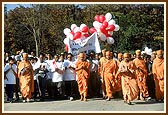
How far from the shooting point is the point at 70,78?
35.2 feet

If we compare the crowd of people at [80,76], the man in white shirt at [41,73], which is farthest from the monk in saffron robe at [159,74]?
the man in white shirt at [41,73]

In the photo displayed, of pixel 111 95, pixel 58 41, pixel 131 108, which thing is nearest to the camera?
pixel 131 108

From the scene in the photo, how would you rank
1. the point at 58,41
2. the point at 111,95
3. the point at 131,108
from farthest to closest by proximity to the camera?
the point at 58,41 → the point at 111,95 → the point at 131,108

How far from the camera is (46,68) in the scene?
34.9 feet

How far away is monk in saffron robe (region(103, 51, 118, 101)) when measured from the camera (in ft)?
34.7

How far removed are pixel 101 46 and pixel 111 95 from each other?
4.05 ft

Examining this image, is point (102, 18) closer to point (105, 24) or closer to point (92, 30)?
point (105, 24)

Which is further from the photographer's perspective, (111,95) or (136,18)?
(136,18)

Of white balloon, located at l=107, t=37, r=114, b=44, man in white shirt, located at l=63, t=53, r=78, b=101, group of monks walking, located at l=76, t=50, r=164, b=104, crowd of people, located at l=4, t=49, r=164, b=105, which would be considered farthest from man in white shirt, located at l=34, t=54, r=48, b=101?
white balloon, located at l=107, t=37, r=114, b=44

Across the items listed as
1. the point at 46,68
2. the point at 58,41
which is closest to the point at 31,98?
the point at 46,68

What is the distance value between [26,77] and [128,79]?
2.26 m

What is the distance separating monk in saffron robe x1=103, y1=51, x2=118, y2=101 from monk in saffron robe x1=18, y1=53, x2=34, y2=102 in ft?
A: 5.46

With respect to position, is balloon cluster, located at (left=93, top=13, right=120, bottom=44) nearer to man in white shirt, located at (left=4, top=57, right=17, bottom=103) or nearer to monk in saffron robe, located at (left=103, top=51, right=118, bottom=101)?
monk in saffron robe, located at (left=103, top=51, right=118, bottom=101)

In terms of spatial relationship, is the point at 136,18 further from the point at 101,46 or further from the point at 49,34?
the point at 49,34
